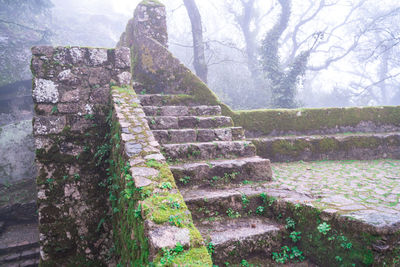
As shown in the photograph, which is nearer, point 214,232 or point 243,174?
point 214,232

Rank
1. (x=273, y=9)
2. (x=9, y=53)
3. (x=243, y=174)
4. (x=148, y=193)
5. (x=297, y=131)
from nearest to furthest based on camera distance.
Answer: (x=148, y=193), (x=243, y=174), (x=297, y=131), (x=9, y=53), (x=273, y=9)

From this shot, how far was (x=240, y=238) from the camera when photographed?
87.3 inches

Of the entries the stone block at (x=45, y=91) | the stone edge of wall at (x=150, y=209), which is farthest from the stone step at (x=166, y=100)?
the stone edge of wall at (x=150, y=209)

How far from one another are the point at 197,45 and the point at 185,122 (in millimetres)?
8680

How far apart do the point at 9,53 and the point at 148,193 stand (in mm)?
11401

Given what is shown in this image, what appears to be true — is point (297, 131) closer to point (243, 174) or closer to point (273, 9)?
point (243, 174)

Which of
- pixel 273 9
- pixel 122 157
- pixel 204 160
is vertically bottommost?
pixel 204 160

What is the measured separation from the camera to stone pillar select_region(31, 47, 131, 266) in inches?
123

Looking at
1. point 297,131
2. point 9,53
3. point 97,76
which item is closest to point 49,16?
point 9,53

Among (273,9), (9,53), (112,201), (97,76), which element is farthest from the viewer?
(273,9)

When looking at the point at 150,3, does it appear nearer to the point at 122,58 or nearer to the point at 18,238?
the point at 122,58

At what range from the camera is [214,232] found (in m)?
2.33

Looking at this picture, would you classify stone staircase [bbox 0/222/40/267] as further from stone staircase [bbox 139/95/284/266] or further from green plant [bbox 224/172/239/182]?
green plant [bbox 224/172/239/182]

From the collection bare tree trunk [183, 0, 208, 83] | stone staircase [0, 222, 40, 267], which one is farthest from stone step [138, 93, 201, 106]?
bare tree trunk [183, 0, 208, 83]
